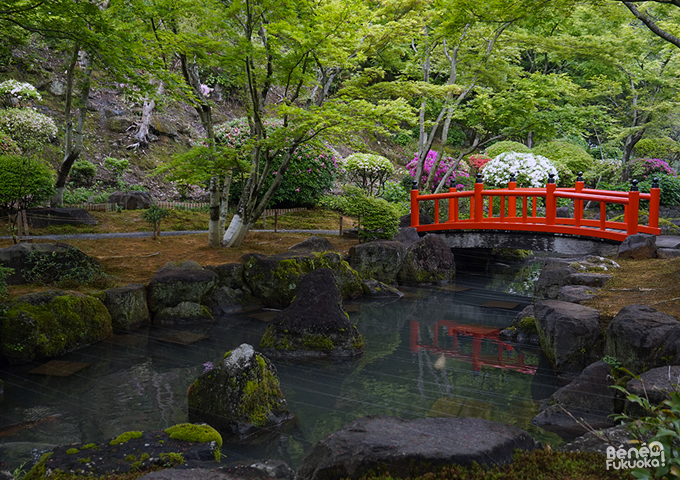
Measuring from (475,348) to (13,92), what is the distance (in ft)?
52.5

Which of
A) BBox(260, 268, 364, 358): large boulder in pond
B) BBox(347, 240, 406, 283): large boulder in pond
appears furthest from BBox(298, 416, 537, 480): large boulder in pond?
BBox(347, 240, 406, 283): large boulder in pond

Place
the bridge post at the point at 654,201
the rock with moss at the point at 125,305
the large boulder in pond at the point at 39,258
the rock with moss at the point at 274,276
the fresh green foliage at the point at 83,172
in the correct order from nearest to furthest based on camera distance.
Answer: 1. the rock with moss at the point at 125,305
2. the large boulder in pond at the point at 39,258
3. the rock with moss at the point at 274,276
4. the bridge post at the point at 654,201
5. the fresh green foliage at the point at 83,172

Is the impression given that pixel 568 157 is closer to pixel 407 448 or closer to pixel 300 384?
pixel 300 384

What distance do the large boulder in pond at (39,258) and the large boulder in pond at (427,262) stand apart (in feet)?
20.8

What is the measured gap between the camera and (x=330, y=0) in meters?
9.23

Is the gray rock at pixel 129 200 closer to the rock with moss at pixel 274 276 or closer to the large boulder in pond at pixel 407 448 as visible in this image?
the rock with moss at pixel 274 276

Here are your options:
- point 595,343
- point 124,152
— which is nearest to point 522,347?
point 595,343

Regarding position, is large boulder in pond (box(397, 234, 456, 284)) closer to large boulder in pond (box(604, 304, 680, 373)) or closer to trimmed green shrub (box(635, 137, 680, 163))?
large boulder in pond (box(604, 304, 680, 373))

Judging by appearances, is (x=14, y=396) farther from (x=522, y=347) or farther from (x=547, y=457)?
(x=522, y=347)

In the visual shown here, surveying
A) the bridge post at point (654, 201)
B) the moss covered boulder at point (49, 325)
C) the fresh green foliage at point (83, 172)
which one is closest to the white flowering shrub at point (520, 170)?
the bridge post at point (654, 201)

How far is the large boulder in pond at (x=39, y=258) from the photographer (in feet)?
24.0

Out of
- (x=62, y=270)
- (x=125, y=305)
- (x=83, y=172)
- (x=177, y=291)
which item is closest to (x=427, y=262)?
(x=177, y=291)

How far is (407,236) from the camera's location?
463 inches

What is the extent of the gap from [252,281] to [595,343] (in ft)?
18.0
